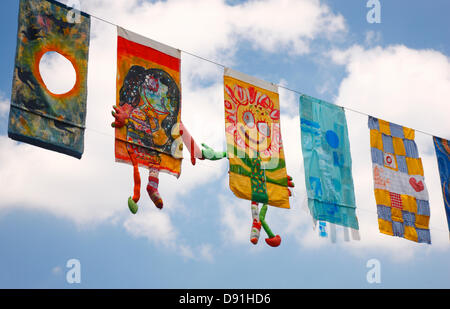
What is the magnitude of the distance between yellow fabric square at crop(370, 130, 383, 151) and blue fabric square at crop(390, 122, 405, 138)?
1.23 feet

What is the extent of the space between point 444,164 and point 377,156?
73.0 inches

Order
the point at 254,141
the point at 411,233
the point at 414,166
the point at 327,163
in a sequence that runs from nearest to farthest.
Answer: the point at 254,141, the point at 327,163, the point at 411,233, the point at 414,166

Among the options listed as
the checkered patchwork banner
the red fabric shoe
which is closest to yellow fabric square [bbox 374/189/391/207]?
the checkered patchwork banner

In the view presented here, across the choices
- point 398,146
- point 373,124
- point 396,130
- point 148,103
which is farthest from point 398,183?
point 148,103

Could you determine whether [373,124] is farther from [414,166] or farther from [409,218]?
[409,218]

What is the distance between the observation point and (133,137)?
950 cm

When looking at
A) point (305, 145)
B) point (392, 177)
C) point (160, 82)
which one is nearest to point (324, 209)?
point (305, 145)

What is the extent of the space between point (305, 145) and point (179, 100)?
2444 millimetres

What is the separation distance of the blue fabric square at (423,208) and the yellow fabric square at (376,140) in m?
1.32

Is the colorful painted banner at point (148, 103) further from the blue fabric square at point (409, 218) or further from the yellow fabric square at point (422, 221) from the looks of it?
the yellow fabric square at point (422, 221)

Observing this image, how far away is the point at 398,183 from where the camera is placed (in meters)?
12.3

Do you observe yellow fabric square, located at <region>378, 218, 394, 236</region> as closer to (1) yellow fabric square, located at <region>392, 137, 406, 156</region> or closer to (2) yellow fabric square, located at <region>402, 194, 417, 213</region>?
(2) yellow fabric square, located at <region>402, 194, 417, 213</region>

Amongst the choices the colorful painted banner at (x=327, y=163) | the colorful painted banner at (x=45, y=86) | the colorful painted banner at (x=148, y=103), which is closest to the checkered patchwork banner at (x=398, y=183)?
the colorful painted banner at (x=327, y=163)

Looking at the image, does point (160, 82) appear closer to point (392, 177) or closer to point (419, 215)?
point (392, 177)
